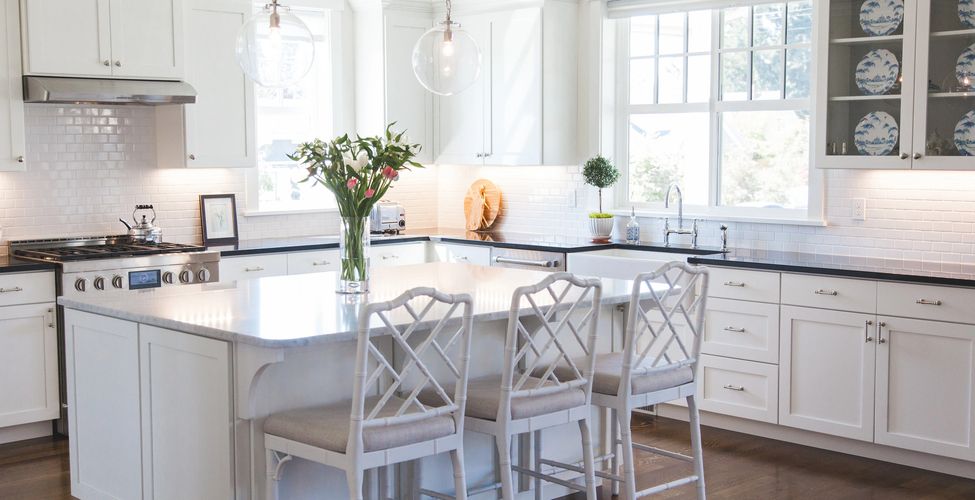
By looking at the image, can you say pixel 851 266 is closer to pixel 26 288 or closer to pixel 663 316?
pixel 663 316

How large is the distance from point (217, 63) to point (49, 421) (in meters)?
2.18

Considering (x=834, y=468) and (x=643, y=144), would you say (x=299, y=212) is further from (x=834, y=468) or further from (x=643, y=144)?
(x=834, y=468)

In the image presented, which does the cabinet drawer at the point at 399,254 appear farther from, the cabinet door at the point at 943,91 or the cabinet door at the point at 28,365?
the cabinet door at the point at 943,91

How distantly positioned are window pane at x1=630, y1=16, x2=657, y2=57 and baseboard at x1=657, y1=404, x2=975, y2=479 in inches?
86.3

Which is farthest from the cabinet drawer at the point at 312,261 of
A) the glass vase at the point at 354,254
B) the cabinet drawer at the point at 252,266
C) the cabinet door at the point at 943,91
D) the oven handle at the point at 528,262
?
the cabinet door at the point at 943,91

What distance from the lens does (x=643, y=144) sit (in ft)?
22.5

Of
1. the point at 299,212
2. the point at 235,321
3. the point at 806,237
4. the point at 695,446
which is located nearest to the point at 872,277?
the point at 806,237

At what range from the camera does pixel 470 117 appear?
7195 millimetres

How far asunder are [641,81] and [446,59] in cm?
285

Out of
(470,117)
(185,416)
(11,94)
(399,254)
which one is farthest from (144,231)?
(185,416)

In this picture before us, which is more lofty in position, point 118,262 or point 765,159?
point 765,159

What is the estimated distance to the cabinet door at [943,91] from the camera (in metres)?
5.00

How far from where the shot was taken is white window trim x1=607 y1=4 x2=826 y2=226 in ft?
19.3

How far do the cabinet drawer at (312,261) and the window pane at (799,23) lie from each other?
292cm
